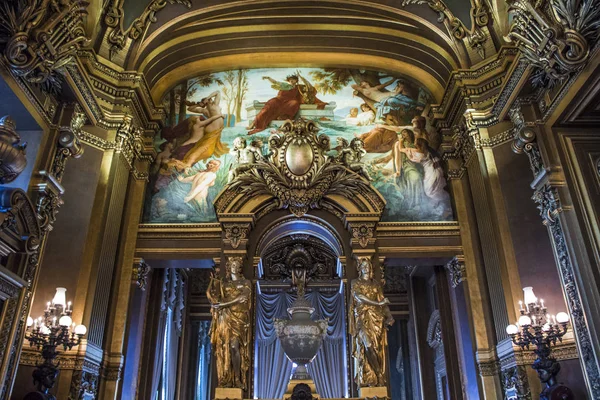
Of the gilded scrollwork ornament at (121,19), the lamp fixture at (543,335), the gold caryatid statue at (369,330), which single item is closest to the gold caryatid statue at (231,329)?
the gold caryatid statue at (369,330)

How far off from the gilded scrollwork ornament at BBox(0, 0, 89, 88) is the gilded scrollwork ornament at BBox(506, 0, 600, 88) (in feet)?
20.1

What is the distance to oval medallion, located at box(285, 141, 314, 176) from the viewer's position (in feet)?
33.8

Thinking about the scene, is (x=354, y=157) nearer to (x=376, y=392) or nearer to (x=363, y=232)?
(x=363, y=232)

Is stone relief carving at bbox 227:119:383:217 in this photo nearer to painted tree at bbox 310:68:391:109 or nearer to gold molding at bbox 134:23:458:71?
painted tree at bbox 310:68:391:109

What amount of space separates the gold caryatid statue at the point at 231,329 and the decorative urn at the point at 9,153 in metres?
4.11

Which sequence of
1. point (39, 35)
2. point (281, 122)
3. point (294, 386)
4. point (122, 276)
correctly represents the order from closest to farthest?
point (39, 35) → point (294, 386) → point (122, 276) → point (281, 122)

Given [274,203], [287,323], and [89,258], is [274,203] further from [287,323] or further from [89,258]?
[89,258]

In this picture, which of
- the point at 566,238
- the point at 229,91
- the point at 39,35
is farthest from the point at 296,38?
the point at 566,238

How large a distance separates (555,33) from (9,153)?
6874 mm

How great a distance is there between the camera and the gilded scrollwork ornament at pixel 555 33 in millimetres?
6070

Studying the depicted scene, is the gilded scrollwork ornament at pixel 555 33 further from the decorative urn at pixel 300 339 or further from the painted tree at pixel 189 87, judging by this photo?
the painted tree at pixel 189 87

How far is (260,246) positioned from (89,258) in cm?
328

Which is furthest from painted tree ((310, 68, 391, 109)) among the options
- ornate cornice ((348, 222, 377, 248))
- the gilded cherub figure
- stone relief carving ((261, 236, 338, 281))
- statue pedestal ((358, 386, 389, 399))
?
statue pedestal ((358, 386, 389, 399))

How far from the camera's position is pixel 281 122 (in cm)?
1189
